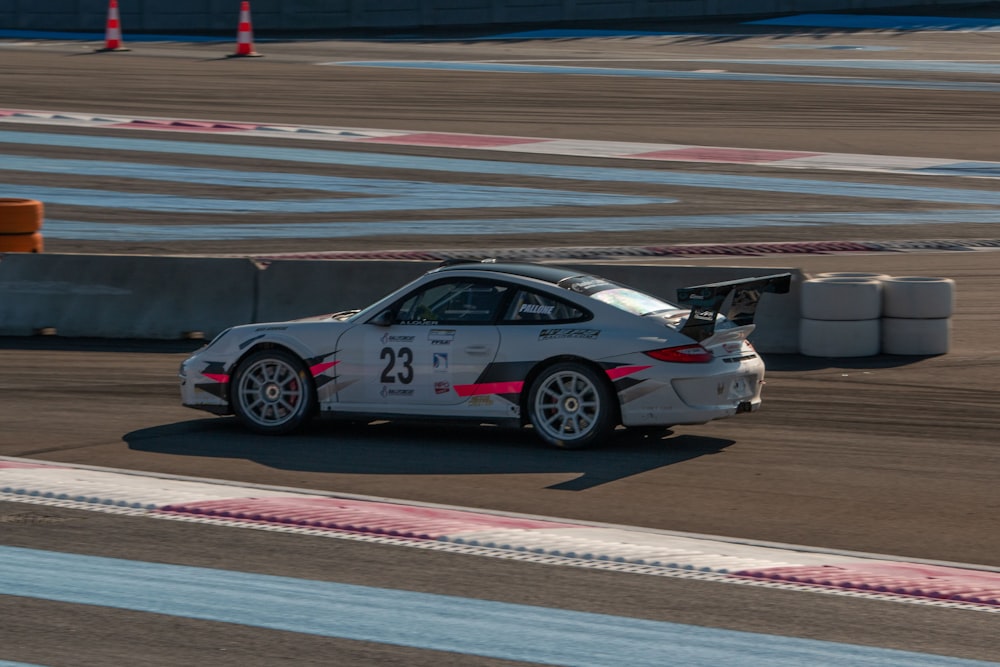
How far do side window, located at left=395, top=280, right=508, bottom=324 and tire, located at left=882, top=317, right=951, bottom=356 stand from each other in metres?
4.67

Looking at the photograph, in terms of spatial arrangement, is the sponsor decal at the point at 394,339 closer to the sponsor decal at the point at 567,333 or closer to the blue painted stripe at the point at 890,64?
the sponsor decal at the point at 567,333

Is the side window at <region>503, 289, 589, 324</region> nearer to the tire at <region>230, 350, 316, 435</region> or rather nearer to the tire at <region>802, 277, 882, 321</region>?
the tire at <region>230, 350, 316, 435</region>

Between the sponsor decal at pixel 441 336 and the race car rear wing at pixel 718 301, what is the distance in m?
1.51

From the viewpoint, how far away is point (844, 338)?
13.2 metres

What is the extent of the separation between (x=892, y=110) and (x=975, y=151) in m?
4.30

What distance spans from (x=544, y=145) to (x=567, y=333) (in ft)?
54.0

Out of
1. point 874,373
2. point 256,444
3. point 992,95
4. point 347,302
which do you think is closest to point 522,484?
point 256,444

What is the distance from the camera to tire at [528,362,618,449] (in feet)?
31.5

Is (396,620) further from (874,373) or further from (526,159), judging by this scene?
(526,159)

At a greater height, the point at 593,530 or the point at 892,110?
the point at 892,110

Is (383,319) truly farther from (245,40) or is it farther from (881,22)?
(881,22)

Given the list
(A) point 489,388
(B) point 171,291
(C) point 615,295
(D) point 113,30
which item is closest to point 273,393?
(A) point 489,388

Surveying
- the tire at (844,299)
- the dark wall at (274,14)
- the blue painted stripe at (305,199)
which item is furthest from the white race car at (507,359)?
the dark wall at (274,14)

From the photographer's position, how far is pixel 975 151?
25.0 metres
